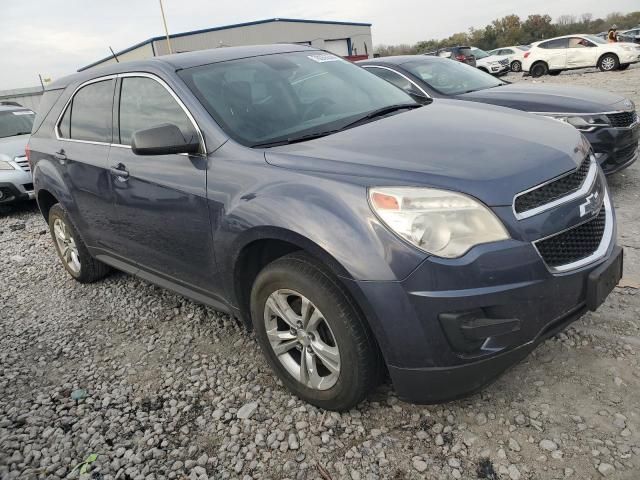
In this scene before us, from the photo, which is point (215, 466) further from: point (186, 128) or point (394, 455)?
point (186, 128)

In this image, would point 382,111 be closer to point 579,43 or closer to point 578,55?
point 578,55

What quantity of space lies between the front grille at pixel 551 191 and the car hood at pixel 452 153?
0.12ft

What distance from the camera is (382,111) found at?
3096mm

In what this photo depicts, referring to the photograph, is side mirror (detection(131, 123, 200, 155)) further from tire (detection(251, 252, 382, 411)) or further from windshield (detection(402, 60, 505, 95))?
windshield (detection(402, 60, 505, 95))

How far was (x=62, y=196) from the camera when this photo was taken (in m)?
4.16

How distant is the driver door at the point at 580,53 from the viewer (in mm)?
19969

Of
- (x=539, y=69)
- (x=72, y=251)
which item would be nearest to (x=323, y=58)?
(x=72, y=251)

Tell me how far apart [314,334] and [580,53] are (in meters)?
21.9

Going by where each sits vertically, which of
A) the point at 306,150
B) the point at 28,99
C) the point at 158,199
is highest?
the point at 306,150

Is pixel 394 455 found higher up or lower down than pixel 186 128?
lower down

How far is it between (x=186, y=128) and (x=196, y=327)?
4.76 ft

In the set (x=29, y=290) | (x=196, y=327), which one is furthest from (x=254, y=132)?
(x=29, y=290)

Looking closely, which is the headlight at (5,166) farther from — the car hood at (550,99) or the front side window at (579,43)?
the front side window at (579,43)

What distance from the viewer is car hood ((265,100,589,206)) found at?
210 cm
